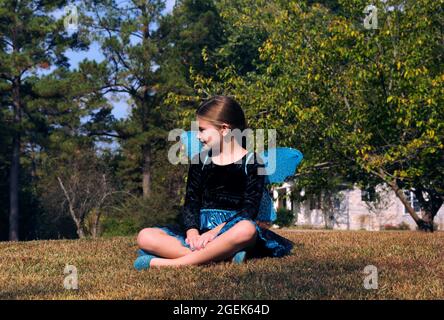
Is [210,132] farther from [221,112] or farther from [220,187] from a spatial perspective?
[220,187]

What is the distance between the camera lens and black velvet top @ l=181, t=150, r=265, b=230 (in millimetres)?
5629

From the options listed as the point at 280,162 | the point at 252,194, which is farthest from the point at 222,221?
the point at 280,162

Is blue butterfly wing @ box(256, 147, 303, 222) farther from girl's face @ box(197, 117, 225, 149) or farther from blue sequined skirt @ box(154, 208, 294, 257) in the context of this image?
girl's face @ box(197, 117, 225, 149)

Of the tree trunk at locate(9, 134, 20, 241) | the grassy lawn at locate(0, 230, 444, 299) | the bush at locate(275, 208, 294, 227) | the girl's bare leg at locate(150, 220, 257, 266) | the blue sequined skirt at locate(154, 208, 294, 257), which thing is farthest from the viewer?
the bush at locate(275, 208, 294, 227)

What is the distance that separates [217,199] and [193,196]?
229mm

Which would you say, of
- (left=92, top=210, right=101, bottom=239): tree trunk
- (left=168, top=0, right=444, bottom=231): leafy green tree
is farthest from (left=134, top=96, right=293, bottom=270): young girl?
(left=92, top=210, right=101, bottom=239): tree trunk

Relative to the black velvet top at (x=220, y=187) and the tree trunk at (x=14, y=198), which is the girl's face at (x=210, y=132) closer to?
the black velvet top at (x=220, y=187)

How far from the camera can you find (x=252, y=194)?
558cm

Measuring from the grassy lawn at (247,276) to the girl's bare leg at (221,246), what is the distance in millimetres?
100

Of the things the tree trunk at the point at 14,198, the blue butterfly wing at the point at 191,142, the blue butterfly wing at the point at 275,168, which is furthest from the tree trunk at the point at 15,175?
the blue butterfly wing at the point at 275,168

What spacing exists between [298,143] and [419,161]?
268cm

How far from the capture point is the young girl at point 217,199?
546 cm
